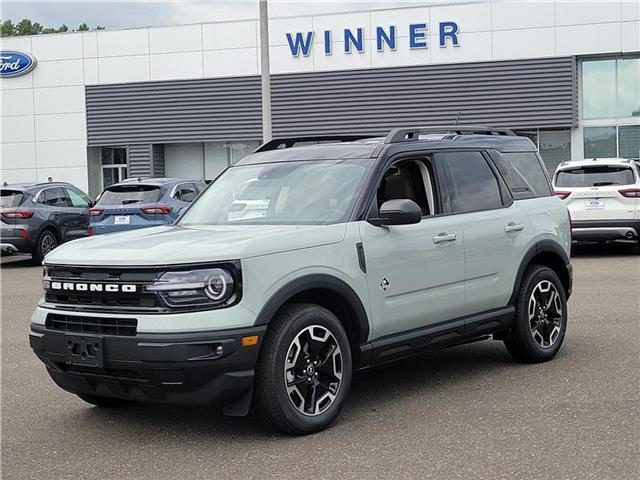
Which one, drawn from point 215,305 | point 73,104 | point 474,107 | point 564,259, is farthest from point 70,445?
point 73,104

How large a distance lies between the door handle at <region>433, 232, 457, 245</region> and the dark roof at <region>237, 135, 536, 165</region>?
0.65m

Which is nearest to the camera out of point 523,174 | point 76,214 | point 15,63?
point 523,174

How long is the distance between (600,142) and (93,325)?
29707 mm

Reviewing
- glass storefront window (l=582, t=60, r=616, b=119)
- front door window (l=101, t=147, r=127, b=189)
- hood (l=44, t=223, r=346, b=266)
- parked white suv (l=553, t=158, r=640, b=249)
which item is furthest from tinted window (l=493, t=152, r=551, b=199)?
front door window (l=101, t=147, r=127, b=189)

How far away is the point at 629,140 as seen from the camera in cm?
3164

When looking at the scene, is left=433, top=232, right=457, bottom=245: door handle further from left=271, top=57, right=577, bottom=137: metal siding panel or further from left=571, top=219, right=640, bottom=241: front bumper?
left=271, top=57, right=577, bottom=137: metal siding panel

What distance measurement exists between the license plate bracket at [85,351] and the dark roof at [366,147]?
212 cm

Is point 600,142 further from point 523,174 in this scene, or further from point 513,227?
point 513,227

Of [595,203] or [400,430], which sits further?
[595,203]

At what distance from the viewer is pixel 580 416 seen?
545 centimetres

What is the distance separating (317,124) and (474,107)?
243 inches

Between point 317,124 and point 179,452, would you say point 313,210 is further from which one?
point 317,124

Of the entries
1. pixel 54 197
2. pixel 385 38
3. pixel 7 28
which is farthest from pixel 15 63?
pixel 7 28

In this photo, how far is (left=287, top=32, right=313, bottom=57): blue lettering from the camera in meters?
34.4
